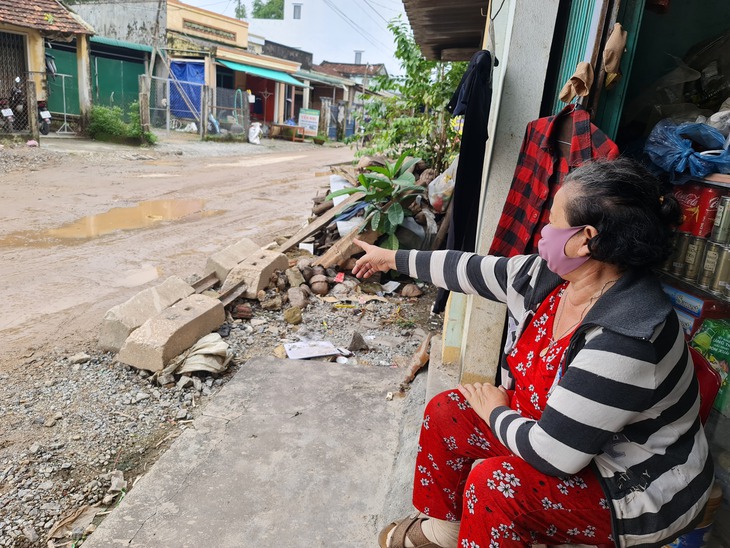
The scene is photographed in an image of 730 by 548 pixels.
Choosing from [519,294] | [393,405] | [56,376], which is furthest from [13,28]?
[519,294]

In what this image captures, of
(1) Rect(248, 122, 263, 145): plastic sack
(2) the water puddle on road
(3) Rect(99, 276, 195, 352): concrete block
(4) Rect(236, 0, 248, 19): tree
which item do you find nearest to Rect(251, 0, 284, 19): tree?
(4) Rect(236, 0, 248, 19): tree

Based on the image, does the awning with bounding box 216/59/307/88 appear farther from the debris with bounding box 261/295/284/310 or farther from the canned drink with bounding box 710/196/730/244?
the canned drink with bounding box 710/196/730/244

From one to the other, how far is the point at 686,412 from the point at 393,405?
2087mm

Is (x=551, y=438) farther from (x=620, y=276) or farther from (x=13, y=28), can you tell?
(x=13, y=28)

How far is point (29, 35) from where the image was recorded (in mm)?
14594

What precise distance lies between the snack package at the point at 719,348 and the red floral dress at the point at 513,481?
0.55 metres

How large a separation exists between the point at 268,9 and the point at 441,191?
193 feet

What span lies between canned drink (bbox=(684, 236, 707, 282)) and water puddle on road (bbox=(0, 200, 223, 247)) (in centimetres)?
684

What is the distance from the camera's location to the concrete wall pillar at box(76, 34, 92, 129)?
16.0m

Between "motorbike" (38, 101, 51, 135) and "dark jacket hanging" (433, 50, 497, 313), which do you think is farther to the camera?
"motorbike" (38, 101, 51, 135)

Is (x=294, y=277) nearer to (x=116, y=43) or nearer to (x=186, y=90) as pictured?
(x=116, y=43)

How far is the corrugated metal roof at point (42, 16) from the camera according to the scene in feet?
46.1

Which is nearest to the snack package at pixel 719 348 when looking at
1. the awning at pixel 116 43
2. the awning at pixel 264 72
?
the awning at pixel 116 43

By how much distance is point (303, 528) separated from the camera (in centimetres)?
241
